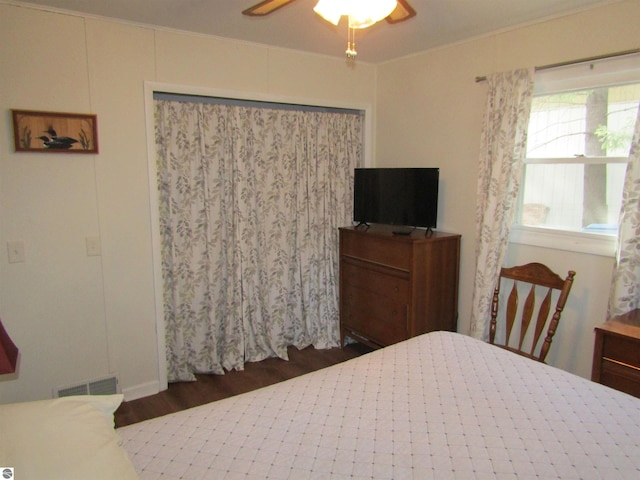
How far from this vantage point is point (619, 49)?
2324mm

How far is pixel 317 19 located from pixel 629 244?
2183 millimetres

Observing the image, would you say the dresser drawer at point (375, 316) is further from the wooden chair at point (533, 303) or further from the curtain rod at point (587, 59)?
the curtain rod at point (587, 59)

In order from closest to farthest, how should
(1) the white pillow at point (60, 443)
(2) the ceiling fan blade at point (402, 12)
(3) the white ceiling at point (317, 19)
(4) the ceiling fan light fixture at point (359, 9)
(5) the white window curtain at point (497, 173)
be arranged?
(1) the white pillow at point (60, 443) → (4) the ceiling fan light fixture at point (359, 9) → (2) the ceiling fan blade at point (402, 12) → (3) the white ceiling at point (317, 19) → (5) the white window curtain at point (497, 173)

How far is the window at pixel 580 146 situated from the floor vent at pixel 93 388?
2970 millimetres

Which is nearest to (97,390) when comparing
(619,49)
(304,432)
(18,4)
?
(304,432)

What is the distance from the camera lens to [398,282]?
3.13 meters

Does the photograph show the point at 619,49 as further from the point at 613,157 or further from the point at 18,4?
the point at 18,4

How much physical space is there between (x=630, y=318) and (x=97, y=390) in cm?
317

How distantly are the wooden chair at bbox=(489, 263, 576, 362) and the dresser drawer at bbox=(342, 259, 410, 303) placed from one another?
0.62 m

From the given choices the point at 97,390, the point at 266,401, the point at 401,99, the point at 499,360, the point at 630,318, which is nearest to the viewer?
the point at 266,401

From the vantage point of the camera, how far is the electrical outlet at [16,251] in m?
2.50

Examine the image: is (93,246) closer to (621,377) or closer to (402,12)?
(402,12)

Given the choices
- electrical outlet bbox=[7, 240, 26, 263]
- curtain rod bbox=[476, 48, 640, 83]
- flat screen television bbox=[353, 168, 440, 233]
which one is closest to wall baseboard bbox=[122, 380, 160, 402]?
electrical outlet bbox=[7, 240, 26, 263]

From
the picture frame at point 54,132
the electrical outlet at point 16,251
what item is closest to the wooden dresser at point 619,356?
the picture frame at point 54,132
